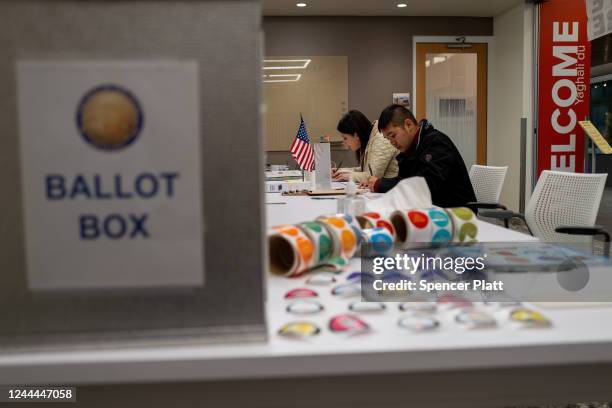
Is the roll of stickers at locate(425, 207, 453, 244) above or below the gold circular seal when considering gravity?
below

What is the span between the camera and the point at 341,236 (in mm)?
954

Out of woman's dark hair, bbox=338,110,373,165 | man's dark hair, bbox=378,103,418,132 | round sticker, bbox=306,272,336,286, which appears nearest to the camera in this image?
round sticker, bbox=306,272,336,286

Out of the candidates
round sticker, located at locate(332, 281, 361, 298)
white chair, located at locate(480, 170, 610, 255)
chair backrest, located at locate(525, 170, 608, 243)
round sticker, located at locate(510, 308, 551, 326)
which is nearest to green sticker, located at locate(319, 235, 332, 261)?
round sticker, located at locate(332, 281, 361, 298)

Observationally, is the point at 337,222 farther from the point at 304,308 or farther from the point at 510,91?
the point at 510,91

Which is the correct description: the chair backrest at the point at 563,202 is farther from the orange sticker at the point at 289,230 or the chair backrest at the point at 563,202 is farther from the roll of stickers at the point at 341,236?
the orange sticker at the point at 289,230

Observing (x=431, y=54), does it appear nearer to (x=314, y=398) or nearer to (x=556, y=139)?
Result: (x=556, y=139)

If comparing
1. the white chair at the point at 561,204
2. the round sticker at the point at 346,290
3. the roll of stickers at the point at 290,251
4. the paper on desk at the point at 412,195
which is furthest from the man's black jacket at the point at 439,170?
the round sticker at the point at 346,290

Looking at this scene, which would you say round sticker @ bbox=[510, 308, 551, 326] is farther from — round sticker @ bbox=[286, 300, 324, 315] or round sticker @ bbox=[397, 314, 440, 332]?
round sticker @ bbox=[286, 300, 324, 315]

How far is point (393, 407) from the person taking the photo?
601 millimetres

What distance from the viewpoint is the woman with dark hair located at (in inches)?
158

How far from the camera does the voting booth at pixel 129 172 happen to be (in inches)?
21.9

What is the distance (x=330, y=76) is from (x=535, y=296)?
21.2 feet

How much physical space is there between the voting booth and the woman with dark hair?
124 inches

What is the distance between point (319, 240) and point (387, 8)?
248 inches
